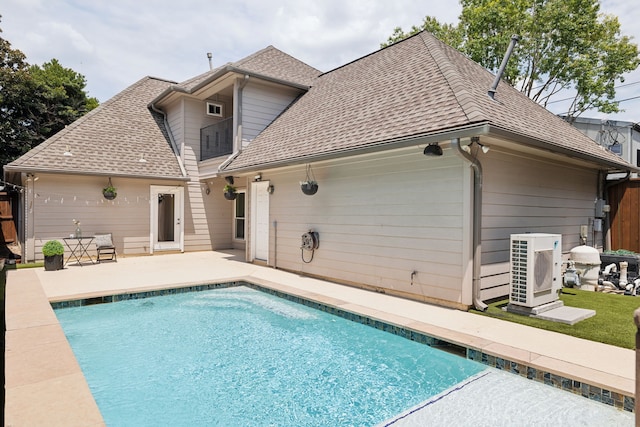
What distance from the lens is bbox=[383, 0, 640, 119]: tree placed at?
50.2 ft

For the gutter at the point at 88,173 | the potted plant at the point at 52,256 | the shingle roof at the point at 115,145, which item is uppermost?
the shingle roof at the point at 115,145

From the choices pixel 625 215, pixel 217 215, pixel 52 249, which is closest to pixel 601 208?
pixel 625 215

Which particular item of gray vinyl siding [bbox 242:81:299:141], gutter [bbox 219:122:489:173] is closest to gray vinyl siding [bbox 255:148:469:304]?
gutter [bbox 219:122:489:173]

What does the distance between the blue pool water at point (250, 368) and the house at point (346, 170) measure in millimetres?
1777

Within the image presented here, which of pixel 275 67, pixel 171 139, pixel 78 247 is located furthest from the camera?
pixel 171 139

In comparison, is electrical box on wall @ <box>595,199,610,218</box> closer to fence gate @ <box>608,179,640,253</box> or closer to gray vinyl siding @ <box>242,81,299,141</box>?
fence gate @ <box>608,179,640,253</box>

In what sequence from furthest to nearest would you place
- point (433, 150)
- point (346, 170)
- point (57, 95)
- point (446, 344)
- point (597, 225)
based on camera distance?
point (57, 95), point (597, 225), point (346, 170), point (433, 150), point (446, 344)

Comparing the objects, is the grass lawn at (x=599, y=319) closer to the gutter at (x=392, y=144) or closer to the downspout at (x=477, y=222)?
the downspout at (x=477, y=222)

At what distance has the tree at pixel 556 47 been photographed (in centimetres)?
1530

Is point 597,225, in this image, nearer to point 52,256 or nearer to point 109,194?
point 52,256

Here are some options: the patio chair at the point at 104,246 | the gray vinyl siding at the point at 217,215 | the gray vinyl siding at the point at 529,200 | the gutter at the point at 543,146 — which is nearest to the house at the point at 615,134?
the gray vinyl siding at the point at 529,200

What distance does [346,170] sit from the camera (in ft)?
23.7

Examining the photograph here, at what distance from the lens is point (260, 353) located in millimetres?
4410

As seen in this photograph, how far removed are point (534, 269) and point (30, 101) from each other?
2329 centimetres
